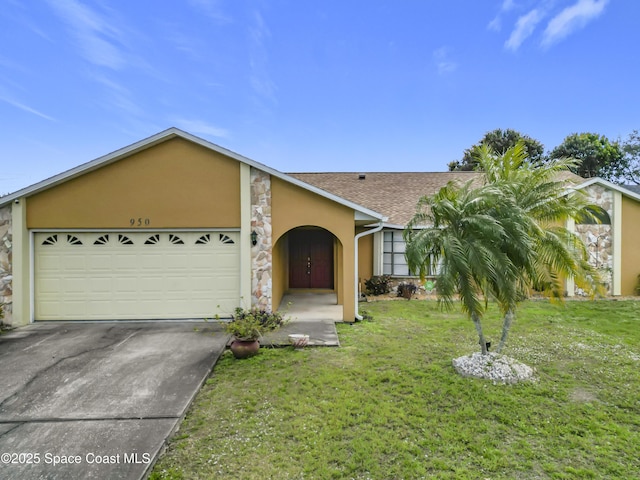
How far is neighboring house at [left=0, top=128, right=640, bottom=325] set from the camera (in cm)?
793

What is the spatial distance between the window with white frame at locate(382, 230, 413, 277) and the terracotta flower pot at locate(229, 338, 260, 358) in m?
7.64

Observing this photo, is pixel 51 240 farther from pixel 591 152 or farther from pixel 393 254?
pixel 591 152

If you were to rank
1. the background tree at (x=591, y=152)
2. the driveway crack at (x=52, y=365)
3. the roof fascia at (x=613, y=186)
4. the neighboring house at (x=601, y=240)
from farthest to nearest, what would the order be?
the background tree at (x=591, y=152) < the neighboring house at (x=601, y=240) < the roof fascia at (x=613, y=186) < the driveway crack at (x=52, y=365)

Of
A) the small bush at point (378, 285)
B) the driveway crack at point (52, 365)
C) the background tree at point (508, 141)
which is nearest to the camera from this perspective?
the driveway crack at point (52, 365)

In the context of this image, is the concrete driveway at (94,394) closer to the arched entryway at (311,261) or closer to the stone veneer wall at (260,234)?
the stone veneer wall at (260,234)

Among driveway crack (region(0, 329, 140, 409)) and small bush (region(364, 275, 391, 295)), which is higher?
small bush (region(364, 275, 391, 295))

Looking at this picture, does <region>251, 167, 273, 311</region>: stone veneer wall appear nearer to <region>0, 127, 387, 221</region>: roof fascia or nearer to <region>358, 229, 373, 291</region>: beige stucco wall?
<region>0, 127, 387, 221</region>: roof fascia

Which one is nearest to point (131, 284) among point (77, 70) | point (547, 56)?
point (77, 70)

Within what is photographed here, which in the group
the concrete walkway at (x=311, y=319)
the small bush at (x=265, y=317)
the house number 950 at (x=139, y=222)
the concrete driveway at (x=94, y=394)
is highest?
the house number 950 at (x=139, y=222)

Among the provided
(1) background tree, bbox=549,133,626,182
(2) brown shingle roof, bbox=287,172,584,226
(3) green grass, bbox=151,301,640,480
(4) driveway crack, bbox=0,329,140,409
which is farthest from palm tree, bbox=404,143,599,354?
(1) background tree, bbox=549,133,626,182

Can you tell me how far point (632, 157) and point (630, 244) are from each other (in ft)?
80.6

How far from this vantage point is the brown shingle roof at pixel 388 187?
13625mm

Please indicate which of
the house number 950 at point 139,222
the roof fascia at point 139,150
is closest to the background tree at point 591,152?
the roof fascia at point 139,150

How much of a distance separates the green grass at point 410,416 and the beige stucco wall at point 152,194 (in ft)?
13.2
